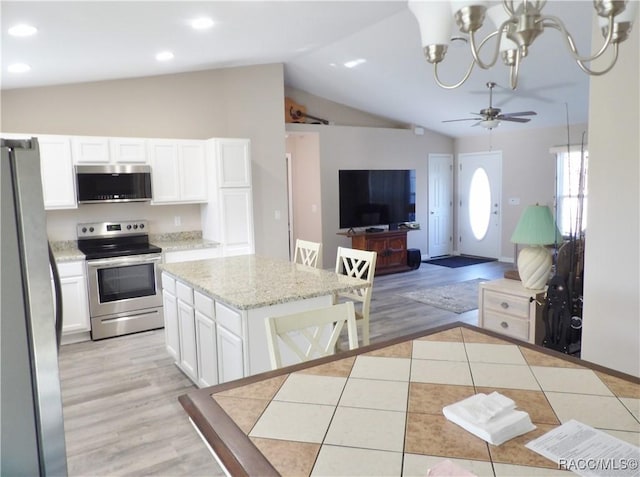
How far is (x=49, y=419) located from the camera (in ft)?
3.71

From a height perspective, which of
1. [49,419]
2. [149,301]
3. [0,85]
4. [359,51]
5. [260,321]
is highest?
[359,51]

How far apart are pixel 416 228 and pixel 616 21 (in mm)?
6820

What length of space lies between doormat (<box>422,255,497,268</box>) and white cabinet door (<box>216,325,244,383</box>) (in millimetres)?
6097

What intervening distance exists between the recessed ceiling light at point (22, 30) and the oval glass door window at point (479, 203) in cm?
766

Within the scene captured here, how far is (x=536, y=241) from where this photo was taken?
3.24 m

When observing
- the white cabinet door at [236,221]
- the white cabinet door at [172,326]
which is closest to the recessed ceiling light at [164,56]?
the white cabinet door at [236,221]

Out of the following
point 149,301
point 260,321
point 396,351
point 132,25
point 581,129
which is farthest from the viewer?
point 581,129

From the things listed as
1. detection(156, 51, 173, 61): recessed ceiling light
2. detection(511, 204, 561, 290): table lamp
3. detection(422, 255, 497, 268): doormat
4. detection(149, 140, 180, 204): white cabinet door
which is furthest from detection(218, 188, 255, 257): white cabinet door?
detection(422, 255, 497, 268): doormat

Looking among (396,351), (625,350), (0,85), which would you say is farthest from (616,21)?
(0,85)

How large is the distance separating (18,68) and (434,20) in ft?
12.1

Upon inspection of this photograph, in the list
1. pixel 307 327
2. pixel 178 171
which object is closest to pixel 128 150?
pixel 178 171

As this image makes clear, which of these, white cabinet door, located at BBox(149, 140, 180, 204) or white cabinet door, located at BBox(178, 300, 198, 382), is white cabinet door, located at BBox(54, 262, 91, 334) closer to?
white cabinet door, located at BBox(149, 140, 180, 204)

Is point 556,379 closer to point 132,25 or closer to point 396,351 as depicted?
point 396,351

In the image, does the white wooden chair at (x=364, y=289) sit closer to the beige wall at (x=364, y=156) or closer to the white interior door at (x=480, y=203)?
the beige wall at (x=364, y=156)
